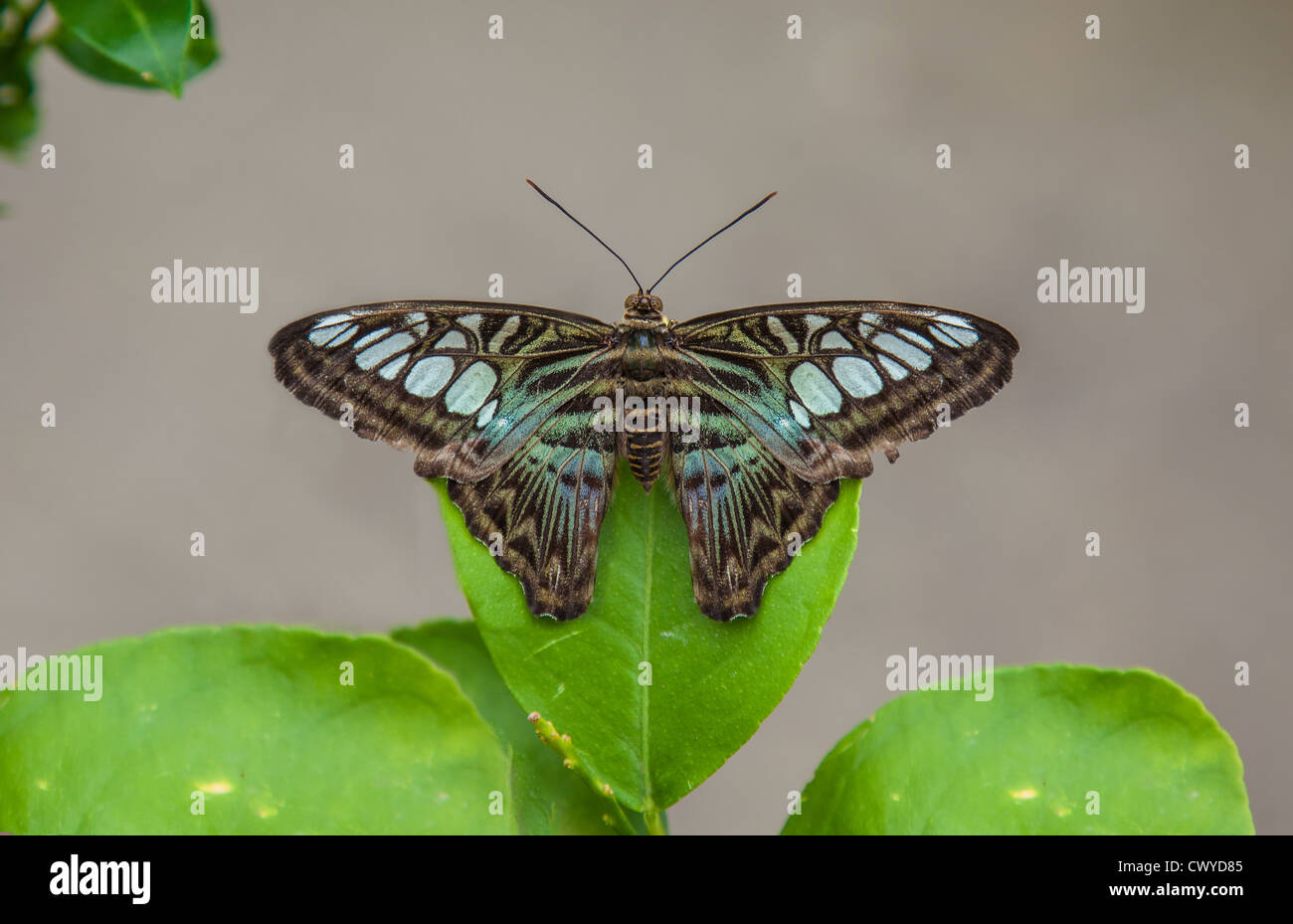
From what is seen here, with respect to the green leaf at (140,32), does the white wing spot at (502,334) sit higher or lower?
lower

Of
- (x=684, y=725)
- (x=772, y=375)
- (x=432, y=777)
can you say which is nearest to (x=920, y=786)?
(x=684, y=725)

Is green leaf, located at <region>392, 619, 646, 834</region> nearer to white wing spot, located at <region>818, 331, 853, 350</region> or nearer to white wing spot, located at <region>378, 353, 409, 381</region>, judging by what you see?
white wing spot, located at <region>378, 353, 409, 381</region>

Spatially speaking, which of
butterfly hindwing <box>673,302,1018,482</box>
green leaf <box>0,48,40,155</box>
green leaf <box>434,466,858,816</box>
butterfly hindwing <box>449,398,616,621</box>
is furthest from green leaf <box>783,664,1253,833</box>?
green leaf <box>0,48,40,155</box>

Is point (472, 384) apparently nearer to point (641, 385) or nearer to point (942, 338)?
point (641, 385)

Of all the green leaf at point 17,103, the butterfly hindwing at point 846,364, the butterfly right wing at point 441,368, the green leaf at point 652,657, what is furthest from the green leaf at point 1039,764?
the green leaf at point 17,103

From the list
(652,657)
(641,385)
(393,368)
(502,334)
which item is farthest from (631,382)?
(652,657)

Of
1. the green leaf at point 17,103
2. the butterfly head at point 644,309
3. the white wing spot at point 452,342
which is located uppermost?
the green leaf at point 17,103

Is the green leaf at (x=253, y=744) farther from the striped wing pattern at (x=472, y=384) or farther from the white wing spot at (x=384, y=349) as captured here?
the white wing spot at (x=384, y=349)
